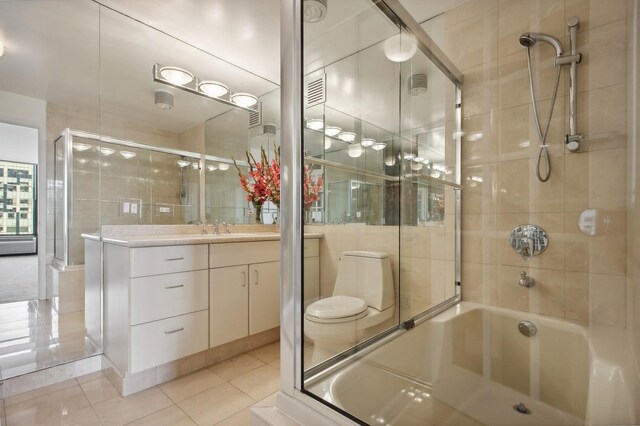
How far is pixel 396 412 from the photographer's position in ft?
3.68

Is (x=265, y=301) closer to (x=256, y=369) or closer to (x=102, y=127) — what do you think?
(x=256, y=369)

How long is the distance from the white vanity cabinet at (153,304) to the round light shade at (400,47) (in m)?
1.64

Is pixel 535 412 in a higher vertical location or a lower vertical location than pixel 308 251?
lower

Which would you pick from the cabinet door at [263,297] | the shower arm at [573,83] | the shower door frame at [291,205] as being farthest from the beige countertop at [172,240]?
the shower arm at [573,83]

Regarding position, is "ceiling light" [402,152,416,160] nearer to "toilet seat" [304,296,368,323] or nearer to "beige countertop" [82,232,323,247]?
"beige countertop" [82,232,323,247]

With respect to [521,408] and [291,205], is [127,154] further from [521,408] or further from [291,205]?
[521,408]

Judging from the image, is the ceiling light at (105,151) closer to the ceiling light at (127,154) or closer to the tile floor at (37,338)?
the ceiling light at (127,154)

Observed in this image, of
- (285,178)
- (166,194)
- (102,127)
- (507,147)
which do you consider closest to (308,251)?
(285,178)

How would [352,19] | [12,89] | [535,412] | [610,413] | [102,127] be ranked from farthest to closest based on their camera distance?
[102,127], [12,89], [352,19], [535,412], [610,413]

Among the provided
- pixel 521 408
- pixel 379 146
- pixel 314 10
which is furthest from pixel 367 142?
pixel 521 408

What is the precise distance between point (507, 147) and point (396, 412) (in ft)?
3.85

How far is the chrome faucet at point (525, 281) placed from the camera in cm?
126

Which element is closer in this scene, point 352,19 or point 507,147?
point 507,147

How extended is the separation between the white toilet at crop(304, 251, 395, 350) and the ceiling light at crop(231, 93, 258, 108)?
199cm
